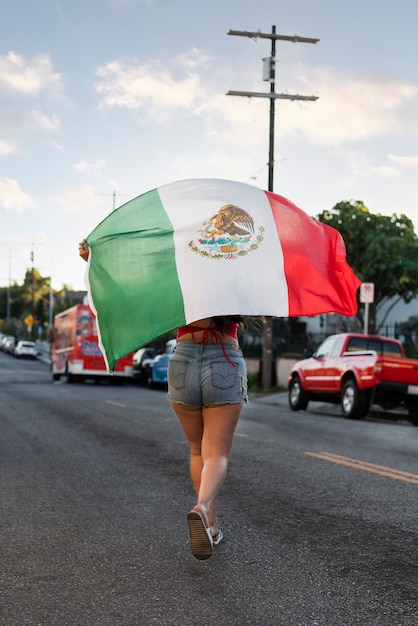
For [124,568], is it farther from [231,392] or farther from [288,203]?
[288,203]

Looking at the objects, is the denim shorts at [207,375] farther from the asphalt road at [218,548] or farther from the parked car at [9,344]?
the parked car at [9,344]

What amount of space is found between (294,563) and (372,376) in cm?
1205

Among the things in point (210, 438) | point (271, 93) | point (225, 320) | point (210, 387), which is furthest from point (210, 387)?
point (271, 93)

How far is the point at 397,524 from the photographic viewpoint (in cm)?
610

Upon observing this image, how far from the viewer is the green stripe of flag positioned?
516 cm

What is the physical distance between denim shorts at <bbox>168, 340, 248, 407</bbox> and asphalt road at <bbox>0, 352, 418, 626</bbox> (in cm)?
97

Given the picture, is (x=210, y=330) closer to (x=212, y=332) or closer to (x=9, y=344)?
(x=212, y=332)

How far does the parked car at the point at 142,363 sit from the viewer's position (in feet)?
107

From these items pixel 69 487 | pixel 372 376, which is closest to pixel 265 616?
pixel 69 487

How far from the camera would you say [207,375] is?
497cm

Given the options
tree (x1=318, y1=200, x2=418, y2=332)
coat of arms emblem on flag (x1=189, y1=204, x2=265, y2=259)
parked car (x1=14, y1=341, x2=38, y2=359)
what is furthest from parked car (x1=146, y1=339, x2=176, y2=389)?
parked car (x1=14, y1=341, x2=38, y2=359)

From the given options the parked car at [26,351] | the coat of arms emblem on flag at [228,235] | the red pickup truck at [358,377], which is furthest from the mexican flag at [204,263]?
the parked car at [26,351]

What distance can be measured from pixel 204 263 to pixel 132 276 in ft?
1.62

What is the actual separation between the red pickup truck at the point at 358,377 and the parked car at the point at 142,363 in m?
12.6
